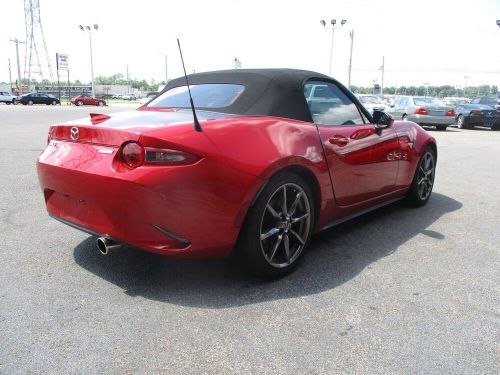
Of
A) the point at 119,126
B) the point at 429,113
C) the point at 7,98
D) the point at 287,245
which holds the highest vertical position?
the point at 119,126

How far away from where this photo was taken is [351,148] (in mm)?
3578

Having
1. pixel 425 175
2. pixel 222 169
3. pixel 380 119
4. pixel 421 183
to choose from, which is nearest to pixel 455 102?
pixel 425 175

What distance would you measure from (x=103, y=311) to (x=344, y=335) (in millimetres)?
1345

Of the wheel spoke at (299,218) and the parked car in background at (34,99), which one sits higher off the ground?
the wheel spoke at (299,218)

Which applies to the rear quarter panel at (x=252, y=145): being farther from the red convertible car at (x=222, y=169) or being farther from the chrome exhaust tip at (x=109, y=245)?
the chrome exhaust tip at (x=109, y=245)

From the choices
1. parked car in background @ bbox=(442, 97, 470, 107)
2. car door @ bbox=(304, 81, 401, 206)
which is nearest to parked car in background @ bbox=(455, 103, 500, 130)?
parked car in background @ bbox=(442, 97, 470, 107)

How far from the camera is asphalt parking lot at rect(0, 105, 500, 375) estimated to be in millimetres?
2164

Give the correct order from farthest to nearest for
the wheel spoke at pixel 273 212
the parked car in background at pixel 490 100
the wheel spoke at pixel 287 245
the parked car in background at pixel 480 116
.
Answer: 1. the parked car in background at pixel 490 100
2. the parked car in background at pixel 480 116
3. the wheel spoke at pixel 287 245
4. the wheel spoke at pixel 273 212

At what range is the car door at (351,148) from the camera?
341cm

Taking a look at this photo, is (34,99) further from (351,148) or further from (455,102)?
(351,148)

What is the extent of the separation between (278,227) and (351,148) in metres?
1.01

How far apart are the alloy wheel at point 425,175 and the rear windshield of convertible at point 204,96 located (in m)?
2.51

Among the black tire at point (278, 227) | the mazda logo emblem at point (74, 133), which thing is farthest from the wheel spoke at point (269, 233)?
the mazda logo emblem at point (74, 133)

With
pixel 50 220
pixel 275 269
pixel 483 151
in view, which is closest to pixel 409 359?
pixel 275 269
